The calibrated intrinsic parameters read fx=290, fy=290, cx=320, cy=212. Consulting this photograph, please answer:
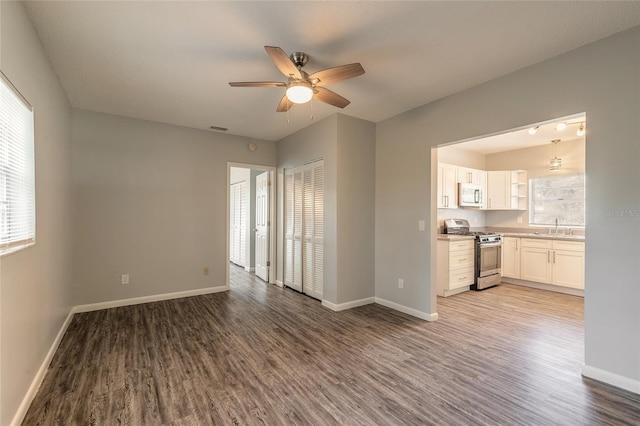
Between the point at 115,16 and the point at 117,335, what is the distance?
9.54ft

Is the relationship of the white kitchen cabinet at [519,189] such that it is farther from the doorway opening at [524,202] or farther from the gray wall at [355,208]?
the gray wall at [355,208]

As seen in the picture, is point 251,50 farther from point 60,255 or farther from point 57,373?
point 57,373

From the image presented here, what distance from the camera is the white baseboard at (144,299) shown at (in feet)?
12.4

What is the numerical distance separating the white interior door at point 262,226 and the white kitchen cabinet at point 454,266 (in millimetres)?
3007

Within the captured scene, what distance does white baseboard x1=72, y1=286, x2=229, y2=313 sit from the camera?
12.4 ft

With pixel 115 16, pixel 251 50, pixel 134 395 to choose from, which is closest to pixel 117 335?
pixel 134 395

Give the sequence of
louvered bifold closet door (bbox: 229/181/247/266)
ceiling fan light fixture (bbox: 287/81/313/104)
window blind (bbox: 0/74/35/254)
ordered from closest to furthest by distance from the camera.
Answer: window blind (bbox: 0/74/35/254) < ceiling fan light fixture (bbox: 287/81/313/104) < louvered bifold closet door (bbox: 229/181/247/266)

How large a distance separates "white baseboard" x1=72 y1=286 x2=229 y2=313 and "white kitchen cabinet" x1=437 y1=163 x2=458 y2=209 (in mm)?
3927

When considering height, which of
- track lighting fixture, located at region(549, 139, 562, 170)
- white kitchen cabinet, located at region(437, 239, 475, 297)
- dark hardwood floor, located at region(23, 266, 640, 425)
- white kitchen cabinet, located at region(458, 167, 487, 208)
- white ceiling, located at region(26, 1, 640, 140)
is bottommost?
dark hardwood floor, located at region(23, 266, 640, 425)

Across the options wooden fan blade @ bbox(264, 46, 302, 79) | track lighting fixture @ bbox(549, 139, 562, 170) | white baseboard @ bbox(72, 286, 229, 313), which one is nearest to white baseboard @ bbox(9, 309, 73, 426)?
white baseboard @ bbox(72, 286, 229, 313)

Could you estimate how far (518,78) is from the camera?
271 cm

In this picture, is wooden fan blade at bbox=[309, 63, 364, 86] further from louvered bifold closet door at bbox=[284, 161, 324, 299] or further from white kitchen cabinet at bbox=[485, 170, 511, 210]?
white kitchen cabinet at bbox=[485, 170, 511, 210]

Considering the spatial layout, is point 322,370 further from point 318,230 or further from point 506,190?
point 506,190

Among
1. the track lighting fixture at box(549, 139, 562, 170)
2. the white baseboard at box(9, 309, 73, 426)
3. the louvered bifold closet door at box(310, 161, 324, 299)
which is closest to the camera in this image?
the white baseboard at box(9, 309, 73, 426)
